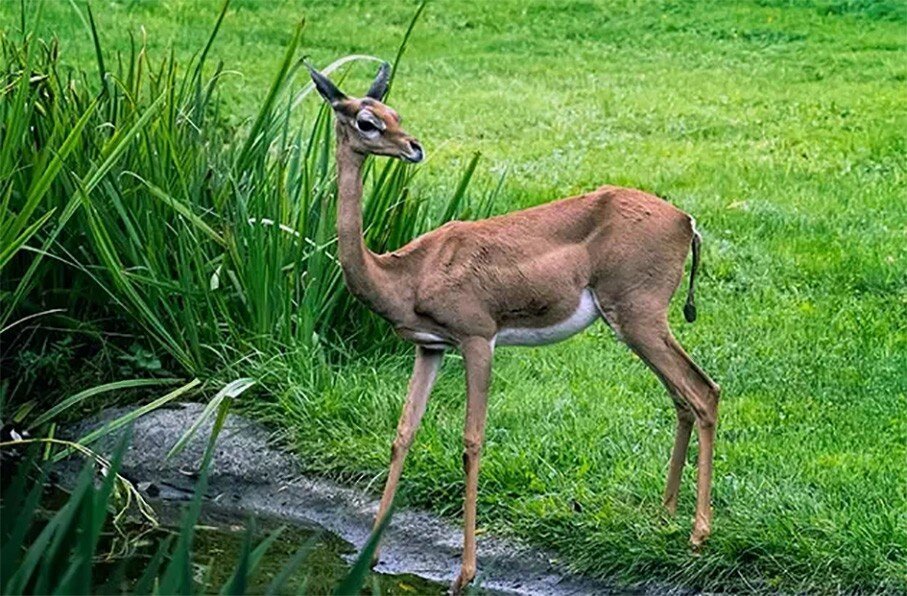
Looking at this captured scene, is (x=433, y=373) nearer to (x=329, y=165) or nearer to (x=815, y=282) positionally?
(x=329, y=165)

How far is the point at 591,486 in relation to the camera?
6102mm

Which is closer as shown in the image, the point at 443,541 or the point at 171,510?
the point at 443,541

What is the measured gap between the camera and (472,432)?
573 centimetres

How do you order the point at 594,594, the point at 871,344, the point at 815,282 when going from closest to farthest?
the point at 594,594
the point at 871,344
the point at 815,282

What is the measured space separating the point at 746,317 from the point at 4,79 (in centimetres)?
355

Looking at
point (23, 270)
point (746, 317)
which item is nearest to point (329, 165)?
point (23, 270)

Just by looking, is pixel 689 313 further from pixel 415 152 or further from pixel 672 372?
pixel 415 152

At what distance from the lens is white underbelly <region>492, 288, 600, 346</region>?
5.83 metres

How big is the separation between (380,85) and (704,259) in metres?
3.81

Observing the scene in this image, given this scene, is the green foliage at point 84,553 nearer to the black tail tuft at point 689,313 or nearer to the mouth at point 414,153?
the mouth at point 414,153

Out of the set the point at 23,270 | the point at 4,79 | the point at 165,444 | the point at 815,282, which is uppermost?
the point at 4,79

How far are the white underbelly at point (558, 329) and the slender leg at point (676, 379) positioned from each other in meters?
0.12

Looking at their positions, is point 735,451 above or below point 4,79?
below

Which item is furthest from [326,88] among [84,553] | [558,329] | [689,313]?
[84,553]
